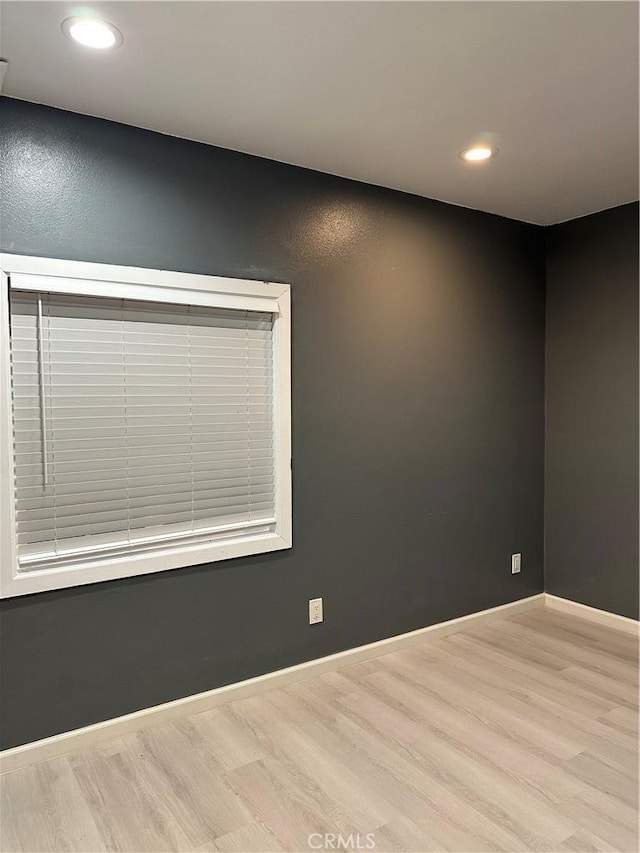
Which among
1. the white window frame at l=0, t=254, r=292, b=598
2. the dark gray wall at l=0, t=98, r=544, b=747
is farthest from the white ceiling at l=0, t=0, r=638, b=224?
the white window frame at l=0, t=254, r=292, b=598

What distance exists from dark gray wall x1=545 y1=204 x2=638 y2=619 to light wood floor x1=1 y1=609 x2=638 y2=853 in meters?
0.83

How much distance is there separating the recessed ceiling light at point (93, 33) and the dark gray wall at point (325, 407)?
1.78ft

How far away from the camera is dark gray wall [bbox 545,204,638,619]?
145 inches

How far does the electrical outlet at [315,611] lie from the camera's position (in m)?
3.13

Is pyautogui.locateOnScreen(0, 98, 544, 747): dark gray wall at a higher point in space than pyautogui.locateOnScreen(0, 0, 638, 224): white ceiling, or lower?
lower

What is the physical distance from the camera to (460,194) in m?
3.44

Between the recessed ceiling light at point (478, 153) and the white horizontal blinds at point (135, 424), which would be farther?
the recessed ceiling light at point (478, 153)

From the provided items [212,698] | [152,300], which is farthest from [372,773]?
[152,300]

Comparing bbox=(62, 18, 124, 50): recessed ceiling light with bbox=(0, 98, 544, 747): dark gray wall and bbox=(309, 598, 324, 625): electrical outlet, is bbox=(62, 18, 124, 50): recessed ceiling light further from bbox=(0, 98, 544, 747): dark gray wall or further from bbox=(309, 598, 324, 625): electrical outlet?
bbox=(309, 598, 324, 625): electrical outlet

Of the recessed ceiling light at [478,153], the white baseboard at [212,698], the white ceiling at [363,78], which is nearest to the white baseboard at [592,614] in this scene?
the white baseboard at [212,698]

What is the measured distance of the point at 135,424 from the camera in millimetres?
2623

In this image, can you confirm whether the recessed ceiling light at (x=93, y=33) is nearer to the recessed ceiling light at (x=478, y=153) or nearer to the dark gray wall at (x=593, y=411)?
the recessed ceiling light at (x=478, y=153)

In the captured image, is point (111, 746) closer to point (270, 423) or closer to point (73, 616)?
point (73, 616)

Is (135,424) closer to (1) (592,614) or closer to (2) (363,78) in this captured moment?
(2) (363,78)
